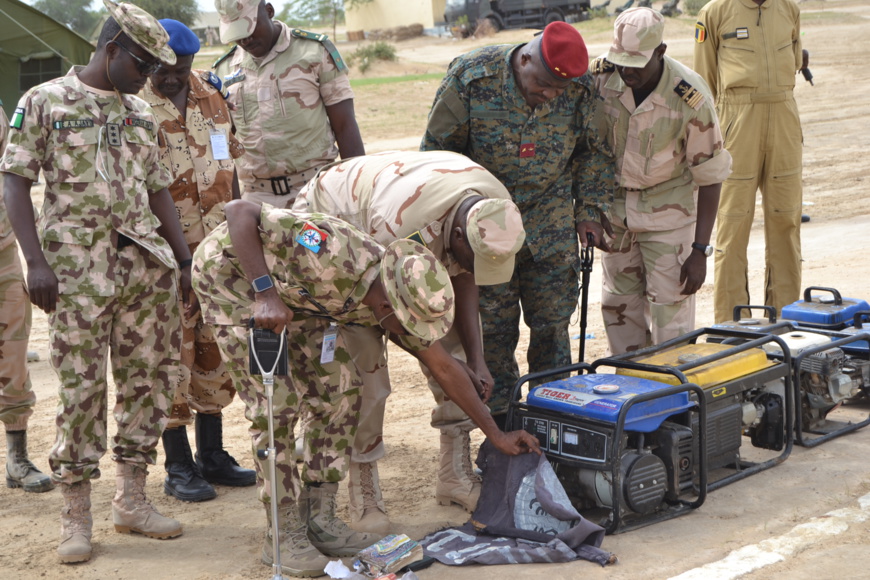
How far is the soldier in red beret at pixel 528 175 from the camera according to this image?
4.94m

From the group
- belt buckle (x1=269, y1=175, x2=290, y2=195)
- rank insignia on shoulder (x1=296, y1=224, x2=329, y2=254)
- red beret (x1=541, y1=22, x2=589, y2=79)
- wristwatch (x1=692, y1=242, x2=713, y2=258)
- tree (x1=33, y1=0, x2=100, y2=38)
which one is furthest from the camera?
tree (x1=33, y1=0, x2=100, y2=38)

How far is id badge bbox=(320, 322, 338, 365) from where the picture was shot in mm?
4009

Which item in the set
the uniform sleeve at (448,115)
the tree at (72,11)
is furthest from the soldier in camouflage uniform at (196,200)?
the tree at (72,11)

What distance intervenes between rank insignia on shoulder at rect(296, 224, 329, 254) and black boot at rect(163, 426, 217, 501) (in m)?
1.99

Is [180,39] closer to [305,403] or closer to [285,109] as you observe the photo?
[285,109]

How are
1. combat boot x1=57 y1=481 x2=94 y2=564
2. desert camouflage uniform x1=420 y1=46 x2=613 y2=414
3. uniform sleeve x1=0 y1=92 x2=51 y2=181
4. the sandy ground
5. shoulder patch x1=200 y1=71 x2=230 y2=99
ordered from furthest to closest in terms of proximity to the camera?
shoulder patch x1=200 y1=71 x2=230 y2=99
desert camouflage uniform x1=420 y1=46 x2=613 y2=414
combat boot x1=57 y1=481 x2=94 y2=564
uniform sleeve x1=0 y1=92 x2=51 y2=181
the sandy ground

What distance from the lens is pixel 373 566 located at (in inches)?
157

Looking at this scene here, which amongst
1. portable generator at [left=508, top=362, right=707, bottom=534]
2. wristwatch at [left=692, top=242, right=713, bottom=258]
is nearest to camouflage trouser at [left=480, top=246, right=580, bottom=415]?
portable generator at [left=508, top=362, right=707, bottom=534]

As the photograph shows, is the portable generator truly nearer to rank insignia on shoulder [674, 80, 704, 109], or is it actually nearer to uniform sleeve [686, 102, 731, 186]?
uniform sleeve [686, 102, 731, 186]

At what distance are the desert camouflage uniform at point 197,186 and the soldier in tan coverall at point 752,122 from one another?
3.81 meters

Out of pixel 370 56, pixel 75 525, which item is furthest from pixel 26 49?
pixel 370 56

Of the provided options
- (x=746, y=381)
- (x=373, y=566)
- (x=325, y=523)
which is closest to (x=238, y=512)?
(x=325, y=523)

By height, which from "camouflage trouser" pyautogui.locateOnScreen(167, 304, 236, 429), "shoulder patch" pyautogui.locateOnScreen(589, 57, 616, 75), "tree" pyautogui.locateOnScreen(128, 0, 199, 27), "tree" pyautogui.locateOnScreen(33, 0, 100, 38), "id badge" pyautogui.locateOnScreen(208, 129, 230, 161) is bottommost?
"camouflage trouser" pyautogui.locateOnScreen(167, 304, 236, 429)

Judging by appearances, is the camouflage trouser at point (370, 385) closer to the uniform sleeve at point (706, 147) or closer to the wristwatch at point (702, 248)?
the wristwatch at point (702, 248)
